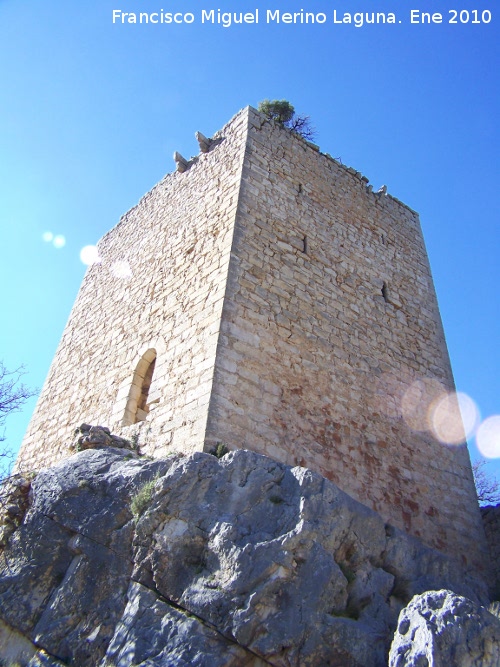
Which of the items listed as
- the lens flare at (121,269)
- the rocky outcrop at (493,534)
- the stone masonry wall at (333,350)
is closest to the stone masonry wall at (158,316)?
the lens flare at (121,269)

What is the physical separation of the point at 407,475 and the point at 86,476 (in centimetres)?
420

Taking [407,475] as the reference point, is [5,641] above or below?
below

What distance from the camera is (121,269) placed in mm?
10852

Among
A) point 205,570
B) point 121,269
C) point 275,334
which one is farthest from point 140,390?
point 205,570

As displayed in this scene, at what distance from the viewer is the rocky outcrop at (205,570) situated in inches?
182

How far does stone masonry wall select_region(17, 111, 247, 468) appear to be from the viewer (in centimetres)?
715

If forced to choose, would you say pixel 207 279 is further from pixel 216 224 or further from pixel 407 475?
pixel 407 475

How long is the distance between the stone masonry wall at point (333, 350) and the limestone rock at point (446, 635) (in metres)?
2.65

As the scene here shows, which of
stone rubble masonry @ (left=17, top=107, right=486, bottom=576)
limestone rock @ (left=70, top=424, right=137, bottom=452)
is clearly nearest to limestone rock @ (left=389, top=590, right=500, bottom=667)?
stone rubble masonry @ (left=17, top=107, right=486, bottom=576)

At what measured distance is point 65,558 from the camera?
225 inches

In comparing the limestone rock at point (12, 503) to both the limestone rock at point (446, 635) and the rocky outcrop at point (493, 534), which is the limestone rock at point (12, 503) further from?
the rocky outcrop at point (493, 534)

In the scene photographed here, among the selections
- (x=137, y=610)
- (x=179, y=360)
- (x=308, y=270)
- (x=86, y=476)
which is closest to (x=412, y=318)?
(x=308, y=270)

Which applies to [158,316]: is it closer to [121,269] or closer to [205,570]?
[121,269]

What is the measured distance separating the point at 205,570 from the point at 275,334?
331 cm
